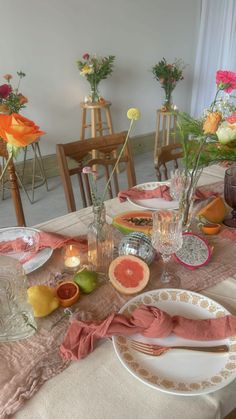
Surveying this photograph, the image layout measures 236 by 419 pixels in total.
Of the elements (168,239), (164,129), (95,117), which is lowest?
(164,129)

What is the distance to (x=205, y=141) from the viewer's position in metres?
0.84

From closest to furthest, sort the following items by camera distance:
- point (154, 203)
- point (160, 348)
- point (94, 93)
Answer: point (160, 348) < point (154, 203) < point (94, 93)

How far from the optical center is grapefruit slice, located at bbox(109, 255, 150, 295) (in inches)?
31.7

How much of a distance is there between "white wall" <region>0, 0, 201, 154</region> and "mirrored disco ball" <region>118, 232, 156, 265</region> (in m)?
2.56

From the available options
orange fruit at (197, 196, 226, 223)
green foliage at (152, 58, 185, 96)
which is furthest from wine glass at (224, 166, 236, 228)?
green foliage at (152, 58, 185, 96)

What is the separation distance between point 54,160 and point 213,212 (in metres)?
2.57

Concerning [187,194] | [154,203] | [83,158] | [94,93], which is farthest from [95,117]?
[187,194]

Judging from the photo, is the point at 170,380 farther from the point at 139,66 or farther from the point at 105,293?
the point at 139,66

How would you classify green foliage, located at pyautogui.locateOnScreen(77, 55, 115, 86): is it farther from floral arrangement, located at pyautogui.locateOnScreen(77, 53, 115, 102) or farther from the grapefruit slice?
the grapefruit slice

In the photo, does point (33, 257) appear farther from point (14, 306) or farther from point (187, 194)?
point (187, 194)

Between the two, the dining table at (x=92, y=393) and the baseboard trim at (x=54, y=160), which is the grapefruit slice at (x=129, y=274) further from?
the baseboard trim at (x=54, y=160)

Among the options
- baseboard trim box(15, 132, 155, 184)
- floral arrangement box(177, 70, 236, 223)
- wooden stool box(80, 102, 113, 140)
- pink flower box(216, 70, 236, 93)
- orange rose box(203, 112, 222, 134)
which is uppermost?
pink flower box(216, 70, 236, 93)

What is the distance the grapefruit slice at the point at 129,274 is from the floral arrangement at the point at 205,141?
235 millimetres

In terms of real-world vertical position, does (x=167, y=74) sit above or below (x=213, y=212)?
above
